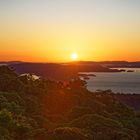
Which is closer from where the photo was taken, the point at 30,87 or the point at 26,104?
the point at 26,104

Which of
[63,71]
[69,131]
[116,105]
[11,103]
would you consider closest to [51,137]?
[69,131]

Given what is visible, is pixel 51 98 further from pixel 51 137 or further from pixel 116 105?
pixel 51 137

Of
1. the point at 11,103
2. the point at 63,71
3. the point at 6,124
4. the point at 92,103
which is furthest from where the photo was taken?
the point at 63,71

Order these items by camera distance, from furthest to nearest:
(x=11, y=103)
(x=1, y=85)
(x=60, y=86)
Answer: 1. (x=60, y=86)
2. (x=1, y=85)
3. (x=11, y=103)

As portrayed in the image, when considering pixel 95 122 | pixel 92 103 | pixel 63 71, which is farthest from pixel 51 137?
pixel 63 71

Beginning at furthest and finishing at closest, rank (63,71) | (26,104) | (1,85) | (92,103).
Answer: (63,71)
(1,85)
(92,103)
(26,104)

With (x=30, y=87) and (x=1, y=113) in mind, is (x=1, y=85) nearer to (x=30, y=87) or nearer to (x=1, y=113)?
(x=30, y=87)
